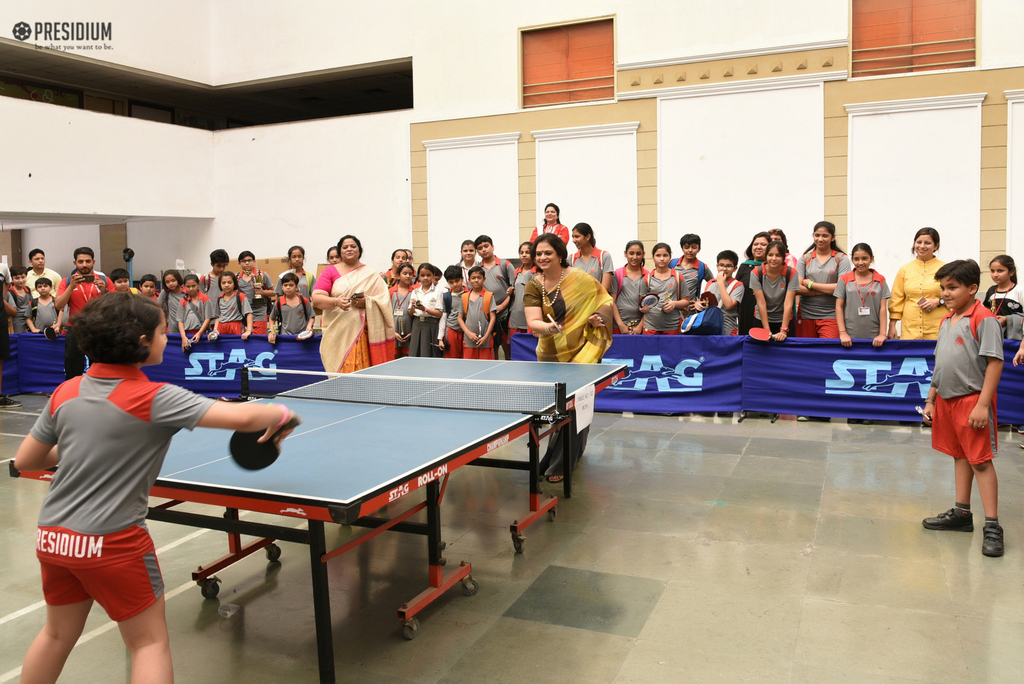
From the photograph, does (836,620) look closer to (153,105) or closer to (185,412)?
(185,412)

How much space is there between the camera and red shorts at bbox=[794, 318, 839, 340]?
8258 mm

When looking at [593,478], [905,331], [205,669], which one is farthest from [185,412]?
[905,331]

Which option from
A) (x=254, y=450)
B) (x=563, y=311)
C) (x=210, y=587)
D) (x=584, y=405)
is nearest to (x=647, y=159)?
Answer: (x=563, y=311)

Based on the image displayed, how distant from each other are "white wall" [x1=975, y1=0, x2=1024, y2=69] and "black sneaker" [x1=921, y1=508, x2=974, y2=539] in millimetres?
9314

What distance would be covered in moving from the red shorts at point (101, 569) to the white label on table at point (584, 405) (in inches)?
104

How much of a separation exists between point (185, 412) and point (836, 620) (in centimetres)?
308

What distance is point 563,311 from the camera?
20.2 feet

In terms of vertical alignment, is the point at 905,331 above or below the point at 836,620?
above

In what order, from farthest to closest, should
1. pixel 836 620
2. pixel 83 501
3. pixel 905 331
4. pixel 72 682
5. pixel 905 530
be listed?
pixel 905 331 → pixel 905 530 → pixel 836 620 → pixel 72 682 → pixel 83 501

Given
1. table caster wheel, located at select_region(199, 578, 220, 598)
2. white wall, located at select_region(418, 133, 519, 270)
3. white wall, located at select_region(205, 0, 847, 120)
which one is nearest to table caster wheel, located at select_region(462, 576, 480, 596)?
table caster wheel, located at select_region(199, 578, 220, 598)

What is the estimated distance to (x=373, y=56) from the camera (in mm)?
15141

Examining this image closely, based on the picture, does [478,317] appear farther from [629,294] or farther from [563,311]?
[563,311]

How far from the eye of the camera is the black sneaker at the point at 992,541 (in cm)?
441

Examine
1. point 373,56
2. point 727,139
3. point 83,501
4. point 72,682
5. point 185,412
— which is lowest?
point 72,682
